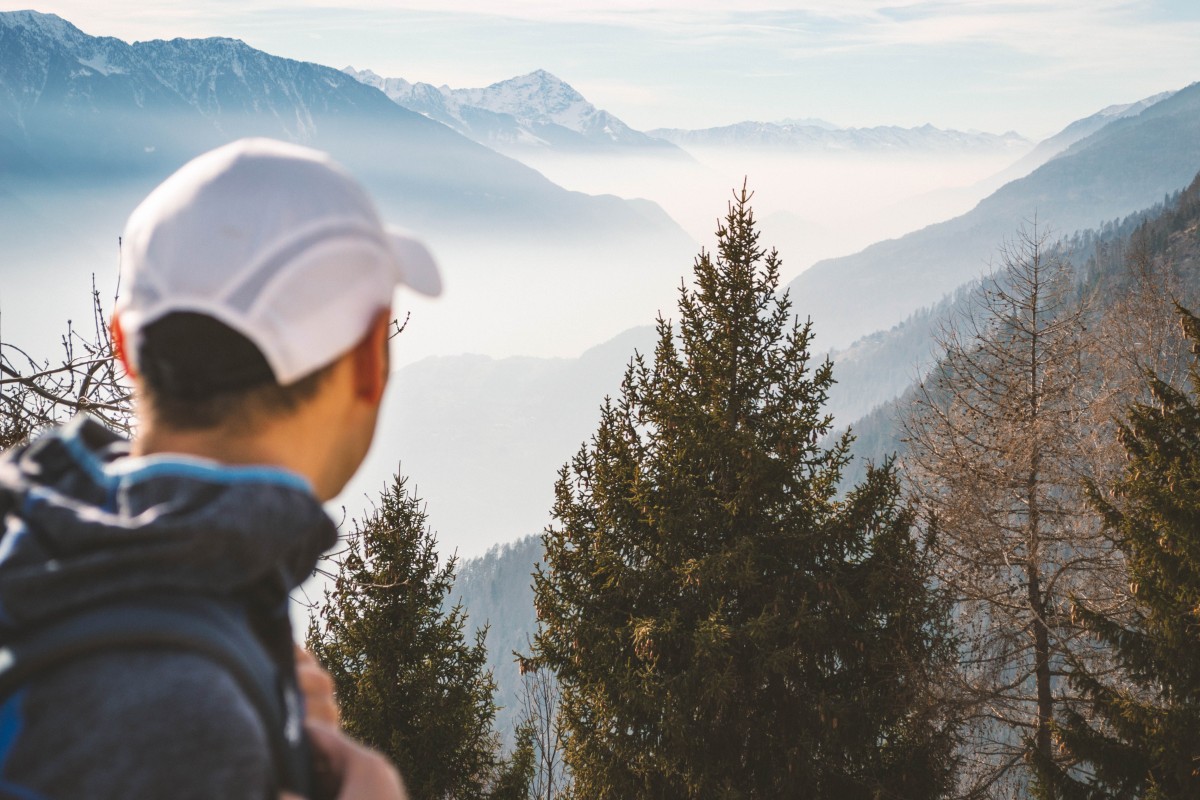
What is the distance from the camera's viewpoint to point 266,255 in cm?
111

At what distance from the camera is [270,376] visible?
3.61 feet

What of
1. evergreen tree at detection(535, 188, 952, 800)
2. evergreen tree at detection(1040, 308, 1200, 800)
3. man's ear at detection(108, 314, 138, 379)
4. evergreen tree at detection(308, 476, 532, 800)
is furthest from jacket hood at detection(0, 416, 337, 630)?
evergreen tree at detection(308, 476, 532, 800)

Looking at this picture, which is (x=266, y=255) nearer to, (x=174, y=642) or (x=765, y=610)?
(x=174, y=642)

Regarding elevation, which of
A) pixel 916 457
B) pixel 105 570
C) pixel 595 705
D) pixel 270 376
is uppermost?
pixel 270 376

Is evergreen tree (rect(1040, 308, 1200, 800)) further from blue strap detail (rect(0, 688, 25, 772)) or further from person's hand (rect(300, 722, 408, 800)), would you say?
blue strap detail (rect(0, 688, 25, 772))

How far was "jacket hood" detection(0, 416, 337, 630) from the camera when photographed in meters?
0.92

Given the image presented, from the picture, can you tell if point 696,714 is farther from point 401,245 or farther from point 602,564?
point 401,245

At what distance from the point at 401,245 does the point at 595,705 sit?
1091cm

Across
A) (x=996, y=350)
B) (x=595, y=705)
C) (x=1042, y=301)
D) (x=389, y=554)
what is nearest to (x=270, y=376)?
(x=595, y=705)

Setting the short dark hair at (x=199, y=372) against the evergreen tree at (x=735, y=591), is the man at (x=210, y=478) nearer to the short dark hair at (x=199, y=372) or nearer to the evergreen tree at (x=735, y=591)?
the short dark hair at (x=199, y=372)

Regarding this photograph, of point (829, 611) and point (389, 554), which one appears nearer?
point (829, 611)

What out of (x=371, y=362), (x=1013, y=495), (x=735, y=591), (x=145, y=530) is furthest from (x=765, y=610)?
(x=145, y=530)

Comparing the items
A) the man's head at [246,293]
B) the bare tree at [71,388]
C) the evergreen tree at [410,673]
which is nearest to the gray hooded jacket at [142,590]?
the man's head at [246,293]

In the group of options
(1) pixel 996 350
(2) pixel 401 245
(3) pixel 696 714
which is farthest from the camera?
(1) pixel 996 350
